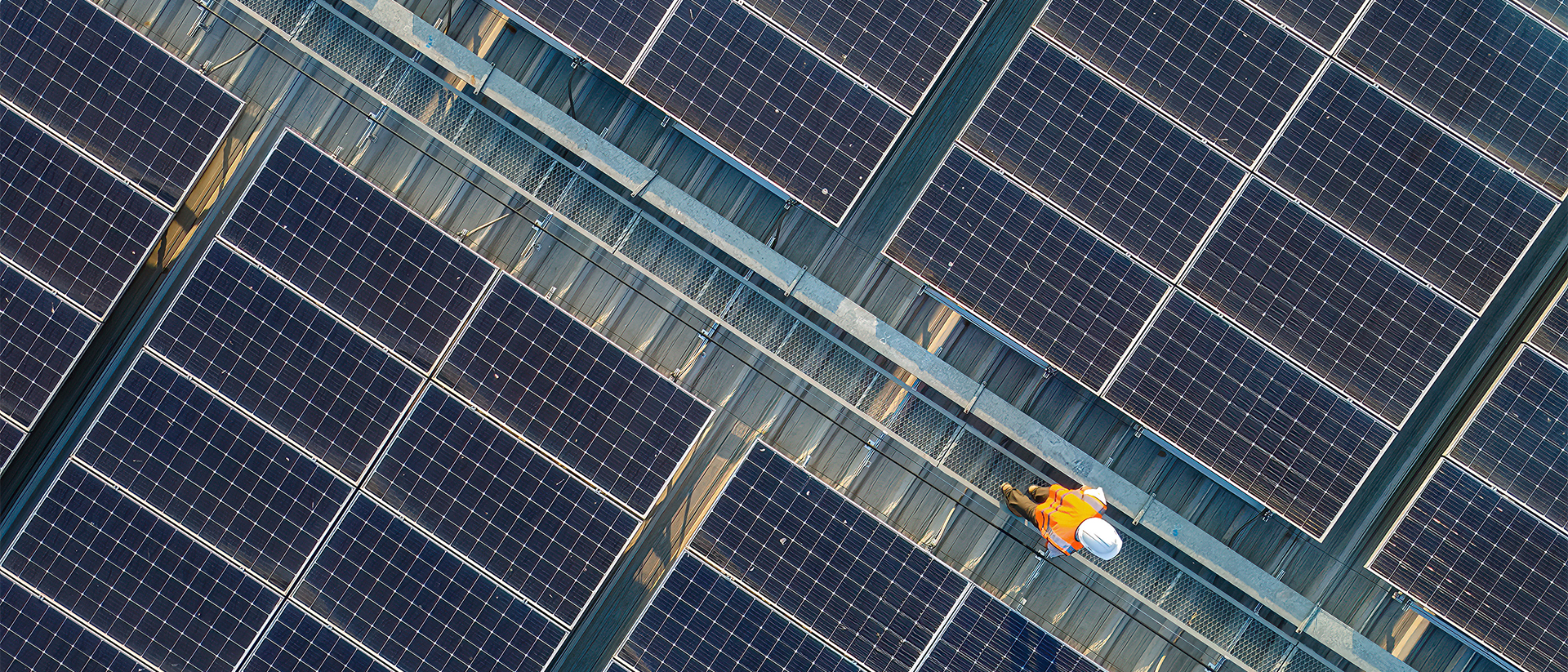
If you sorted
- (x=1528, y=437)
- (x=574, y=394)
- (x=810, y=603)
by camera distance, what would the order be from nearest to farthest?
1. (x=1528, y=437)
2. (x=574, y=394)
3. (x=810, y=603)

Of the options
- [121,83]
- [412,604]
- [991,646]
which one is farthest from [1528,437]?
[121,83]

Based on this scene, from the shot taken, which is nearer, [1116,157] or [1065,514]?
[1065,514]

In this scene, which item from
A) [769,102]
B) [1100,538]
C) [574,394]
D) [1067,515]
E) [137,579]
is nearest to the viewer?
[1100,538]

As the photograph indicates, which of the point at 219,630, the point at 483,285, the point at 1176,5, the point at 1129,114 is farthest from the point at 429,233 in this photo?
the point at 1176,5

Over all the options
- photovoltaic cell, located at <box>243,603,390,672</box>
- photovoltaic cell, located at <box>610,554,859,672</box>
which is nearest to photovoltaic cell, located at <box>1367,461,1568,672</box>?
photovoltaic cell, located at <box>610,554,859,672</box>

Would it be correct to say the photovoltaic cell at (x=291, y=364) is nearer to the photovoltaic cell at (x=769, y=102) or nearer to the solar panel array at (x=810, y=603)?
the solar panel array at (x=810, y=603)

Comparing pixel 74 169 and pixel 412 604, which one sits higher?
pixel 74 169

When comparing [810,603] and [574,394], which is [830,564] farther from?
[574,394]

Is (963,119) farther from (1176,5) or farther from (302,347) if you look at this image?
(302,347)

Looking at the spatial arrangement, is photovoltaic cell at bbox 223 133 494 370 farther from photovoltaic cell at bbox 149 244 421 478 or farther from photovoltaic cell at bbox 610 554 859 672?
photovoltaic cell at bbox 610 554 859 672
